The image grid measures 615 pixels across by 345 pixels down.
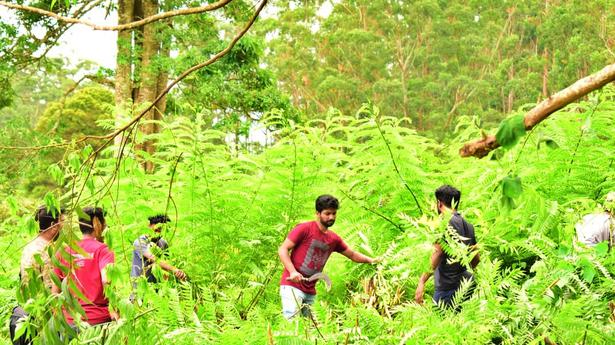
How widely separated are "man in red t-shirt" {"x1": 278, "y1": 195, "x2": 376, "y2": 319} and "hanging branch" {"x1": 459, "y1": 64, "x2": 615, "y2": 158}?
334 centimetres

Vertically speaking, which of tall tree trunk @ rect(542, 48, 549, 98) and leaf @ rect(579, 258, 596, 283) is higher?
leaf @ rect(579, 258, 596, 283)

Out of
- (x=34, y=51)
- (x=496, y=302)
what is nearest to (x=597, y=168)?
(x=496, y=302)

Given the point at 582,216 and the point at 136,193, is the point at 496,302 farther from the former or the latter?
the point at 136,193

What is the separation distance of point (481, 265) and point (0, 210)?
63.6 ft

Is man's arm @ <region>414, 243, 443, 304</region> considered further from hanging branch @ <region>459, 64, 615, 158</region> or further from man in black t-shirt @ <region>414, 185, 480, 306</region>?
hanging branch @ <region>459, 64, 615, 158</region>

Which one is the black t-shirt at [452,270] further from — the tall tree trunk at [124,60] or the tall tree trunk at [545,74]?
the tall tree trunk at [545,74]

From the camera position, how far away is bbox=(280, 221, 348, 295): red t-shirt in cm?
496

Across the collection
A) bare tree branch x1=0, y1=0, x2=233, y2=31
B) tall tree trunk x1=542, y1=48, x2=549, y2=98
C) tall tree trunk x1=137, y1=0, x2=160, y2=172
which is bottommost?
tall tree trunk x1=542, y1=48, x2=549, y2=98

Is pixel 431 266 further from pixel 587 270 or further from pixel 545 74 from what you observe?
pixel 545 74

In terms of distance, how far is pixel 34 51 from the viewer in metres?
12.0

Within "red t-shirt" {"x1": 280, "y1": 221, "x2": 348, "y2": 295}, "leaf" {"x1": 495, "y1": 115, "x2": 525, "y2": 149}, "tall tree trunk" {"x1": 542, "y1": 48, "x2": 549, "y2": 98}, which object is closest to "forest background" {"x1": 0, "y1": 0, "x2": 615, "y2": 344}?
"leaf" {"x1": 495, "y1": 115, "x2": 525, "y2": 149}

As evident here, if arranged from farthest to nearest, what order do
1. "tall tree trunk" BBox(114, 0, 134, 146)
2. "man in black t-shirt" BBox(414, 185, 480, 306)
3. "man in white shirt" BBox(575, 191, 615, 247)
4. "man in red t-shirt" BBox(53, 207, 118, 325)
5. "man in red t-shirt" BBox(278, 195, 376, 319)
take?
"tall tree trunk" BBox(114, 0, 134, 146), "man in red t-shirt" BBox(278, 195, 376, 319), "man in black t-shirt" BBox(414, 185, 480, 306), "man in white shirt" BBox(575, 191, 615, 247), "man in red t-shirt" BBox(53, 207, 118, 325)

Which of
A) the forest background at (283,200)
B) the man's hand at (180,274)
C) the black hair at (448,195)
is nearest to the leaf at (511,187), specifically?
the forest background at (283,200)

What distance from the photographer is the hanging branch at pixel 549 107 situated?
1.53 m
